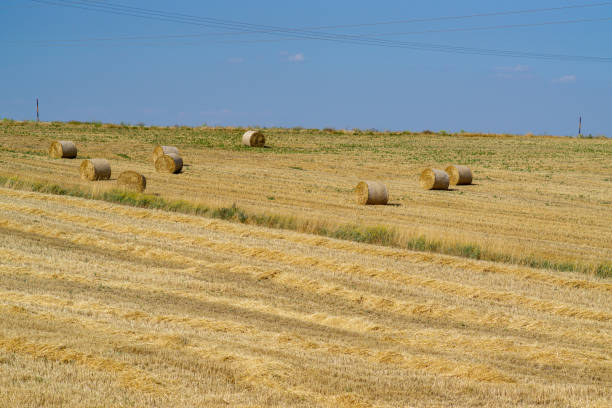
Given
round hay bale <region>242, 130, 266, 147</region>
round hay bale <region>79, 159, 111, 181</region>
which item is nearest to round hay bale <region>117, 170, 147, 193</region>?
round hay bale <region>79, 159, 111, 181</region>

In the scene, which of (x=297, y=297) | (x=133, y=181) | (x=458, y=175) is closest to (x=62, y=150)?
(x=133, y=181)

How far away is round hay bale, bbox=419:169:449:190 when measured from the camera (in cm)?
3381

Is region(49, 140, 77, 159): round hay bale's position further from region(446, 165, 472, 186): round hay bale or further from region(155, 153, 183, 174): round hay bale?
region(446, 165, 472, 186): round hay bale

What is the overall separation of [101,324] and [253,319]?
256 centimetres

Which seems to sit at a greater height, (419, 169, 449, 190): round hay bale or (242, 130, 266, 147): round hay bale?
(242, 130, 266, 147): round hay bale

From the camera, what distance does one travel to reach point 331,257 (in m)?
17.7

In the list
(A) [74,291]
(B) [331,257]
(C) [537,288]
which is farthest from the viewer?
(B) [331,257]

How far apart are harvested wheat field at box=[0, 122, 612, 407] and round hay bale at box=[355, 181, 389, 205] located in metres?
0.43

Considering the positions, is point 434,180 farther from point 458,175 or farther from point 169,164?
point 169,164

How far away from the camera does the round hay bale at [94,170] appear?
104ft

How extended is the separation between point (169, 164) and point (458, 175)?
45.6ft

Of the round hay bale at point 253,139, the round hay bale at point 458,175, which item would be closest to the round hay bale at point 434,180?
the round hay bale at point 458,175

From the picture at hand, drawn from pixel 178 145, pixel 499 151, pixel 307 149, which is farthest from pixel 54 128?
pixel 499 151

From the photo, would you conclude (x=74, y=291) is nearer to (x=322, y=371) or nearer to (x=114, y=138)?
(x=322, y=371)
